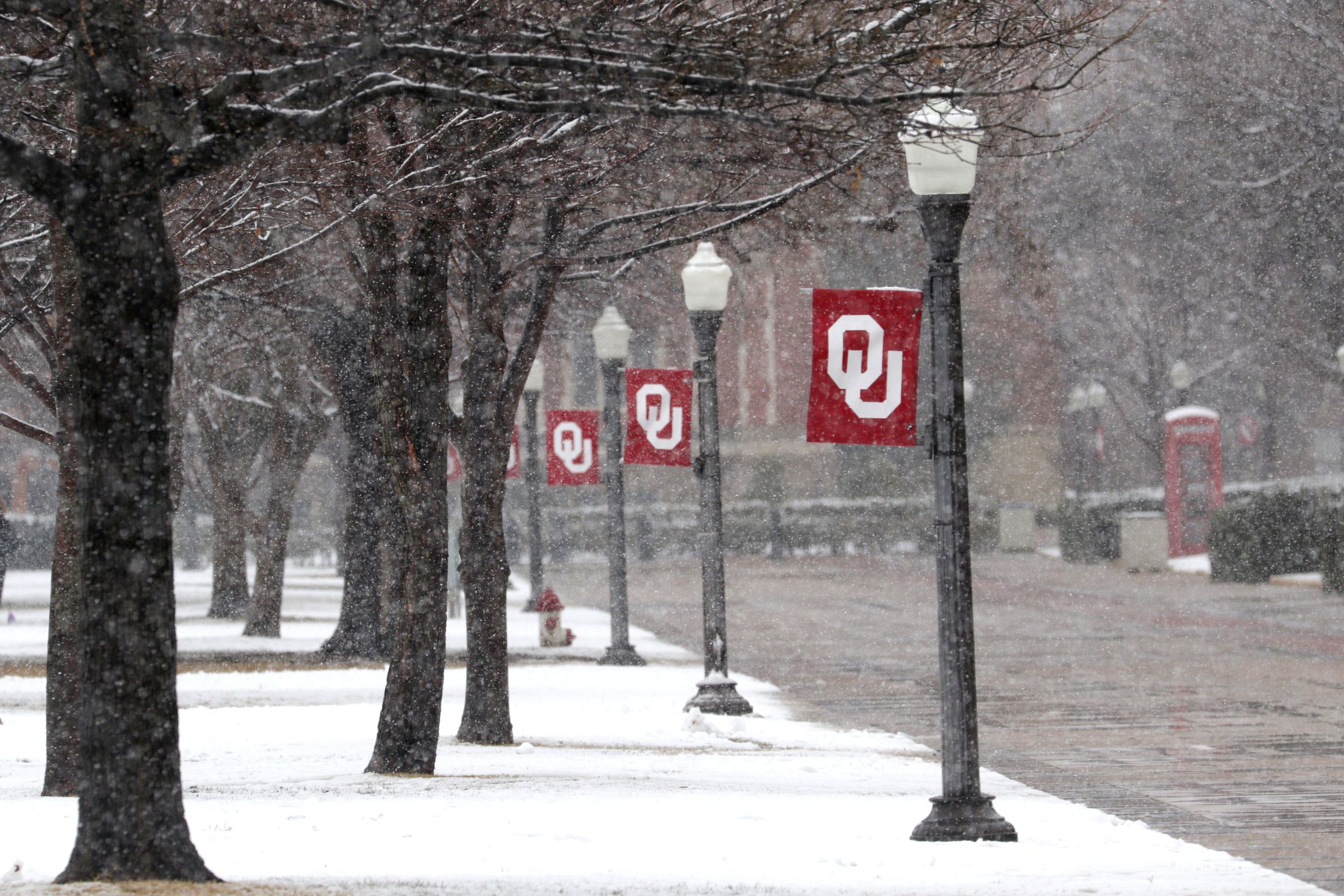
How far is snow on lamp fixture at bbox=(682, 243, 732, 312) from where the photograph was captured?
15109 mm

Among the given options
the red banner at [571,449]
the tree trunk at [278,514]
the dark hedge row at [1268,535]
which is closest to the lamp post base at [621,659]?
the red banner at [571,449]

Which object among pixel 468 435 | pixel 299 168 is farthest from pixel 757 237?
pixel 299 168

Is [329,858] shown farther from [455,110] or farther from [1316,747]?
[1316,747]

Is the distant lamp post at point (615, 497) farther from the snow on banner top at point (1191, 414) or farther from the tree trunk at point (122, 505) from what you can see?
the snow on banner top at point (1191, 414)

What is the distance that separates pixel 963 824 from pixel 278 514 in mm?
17611

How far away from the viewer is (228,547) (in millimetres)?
27266

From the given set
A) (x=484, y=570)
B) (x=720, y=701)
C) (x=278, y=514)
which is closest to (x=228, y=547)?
(x=278, y=514)

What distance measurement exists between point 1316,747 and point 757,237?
6.23 meters

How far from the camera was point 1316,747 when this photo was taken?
1195cm

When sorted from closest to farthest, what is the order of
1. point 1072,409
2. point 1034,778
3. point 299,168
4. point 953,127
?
1. point 953,127
2. point 299,168
3. point 1034,778
4. point 1072,409

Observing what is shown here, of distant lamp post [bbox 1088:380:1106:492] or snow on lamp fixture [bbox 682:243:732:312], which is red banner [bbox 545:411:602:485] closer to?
snow on lamp fixture [bbox 682:243:732:312]

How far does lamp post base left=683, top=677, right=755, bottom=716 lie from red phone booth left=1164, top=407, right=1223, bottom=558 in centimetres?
2116

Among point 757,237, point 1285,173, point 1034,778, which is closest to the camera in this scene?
point 1034,778

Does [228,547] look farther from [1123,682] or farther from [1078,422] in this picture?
[1078,422]
